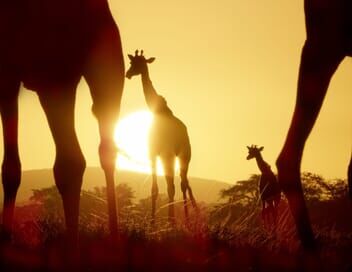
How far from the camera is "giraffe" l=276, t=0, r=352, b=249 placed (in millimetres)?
4188

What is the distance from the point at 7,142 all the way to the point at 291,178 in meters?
2.81

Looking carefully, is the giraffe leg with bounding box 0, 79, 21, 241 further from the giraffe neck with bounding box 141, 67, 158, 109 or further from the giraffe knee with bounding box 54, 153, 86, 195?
the giraffe neck with bounding box 141, 67, 158, 109

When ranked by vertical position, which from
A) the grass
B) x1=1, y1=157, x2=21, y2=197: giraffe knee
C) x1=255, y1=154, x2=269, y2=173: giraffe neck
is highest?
x1=255, y1=154, x2=269, y2=173: giraffe neck

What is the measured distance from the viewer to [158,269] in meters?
4.45

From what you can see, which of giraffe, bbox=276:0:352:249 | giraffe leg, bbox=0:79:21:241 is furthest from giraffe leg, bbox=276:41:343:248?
giraffe leg, bbox=0:79:21:241

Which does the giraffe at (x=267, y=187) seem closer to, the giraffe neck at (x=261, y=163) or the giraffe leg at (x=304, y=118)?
the giraffe neck at (x=261, y=163)

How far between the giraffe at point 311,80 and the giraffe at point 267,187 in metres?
4.44

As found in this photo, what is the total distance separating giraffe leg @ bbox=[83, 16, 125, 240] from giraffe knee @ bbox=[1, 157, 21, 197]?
1072 millimetres

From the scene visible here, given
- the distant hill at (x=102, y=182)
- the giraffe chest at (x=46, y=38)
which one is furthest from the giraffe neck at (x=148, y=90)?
the distant hill at (x=102, y=182)

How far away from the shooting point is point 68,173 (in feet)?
13.8

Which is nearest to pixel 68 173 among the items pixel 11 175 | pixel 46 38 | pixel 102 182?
pixel 46 38

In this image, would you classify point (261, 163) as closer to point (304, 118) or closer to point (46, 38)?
point (304, 118)

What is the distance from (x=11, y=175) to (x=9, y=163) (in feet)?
0.43

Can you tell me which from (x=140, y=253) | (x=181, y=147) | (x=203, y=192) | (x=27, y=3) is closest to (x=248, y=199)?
(x=140, y=253)
